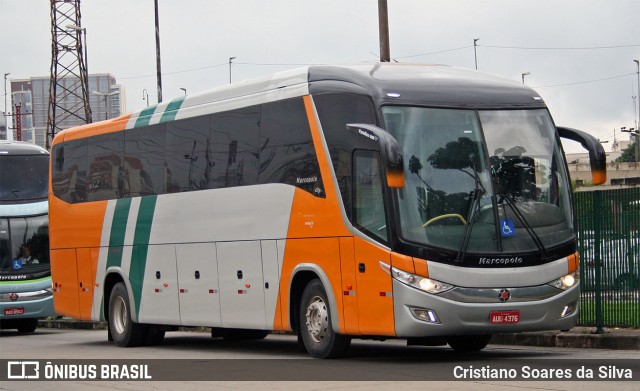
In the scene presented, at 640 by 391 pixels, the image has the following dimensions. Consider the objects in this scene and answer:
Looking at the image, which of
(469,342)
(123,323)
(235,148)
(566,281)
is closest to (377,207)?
(566,281)

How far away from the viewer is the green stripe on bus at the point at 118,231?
21547 millimetres

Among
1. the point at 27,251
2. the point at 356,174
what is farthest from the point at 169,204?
the point at 27,251

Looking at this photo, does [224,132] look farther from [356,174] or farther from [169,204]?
[356,174]

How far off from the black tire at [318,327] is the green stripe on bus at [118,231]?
590cm

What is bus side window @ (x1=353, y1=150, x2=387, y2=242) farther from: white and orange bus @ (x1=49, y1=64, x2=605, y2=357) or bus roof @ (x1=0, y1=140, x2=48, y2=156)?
bus roof @ (x1=0, y1=140, x2=48, y2=156)

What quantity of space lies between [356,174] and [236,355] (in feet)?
13.6

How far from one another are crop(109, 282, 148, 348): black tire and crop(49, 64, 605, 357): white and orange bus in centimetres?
215

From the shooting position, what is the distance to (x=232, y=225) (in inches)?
717

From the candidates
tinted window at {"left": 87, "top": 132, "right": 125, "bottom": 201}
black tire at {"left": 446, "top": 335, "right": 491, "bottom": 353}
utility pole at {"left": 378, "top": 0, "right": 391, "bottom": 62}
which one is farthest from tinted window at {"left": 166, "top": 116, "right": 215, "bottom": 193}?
utility pole at {"left": 378, "top": 0, "right": 391, "bottom": 62}

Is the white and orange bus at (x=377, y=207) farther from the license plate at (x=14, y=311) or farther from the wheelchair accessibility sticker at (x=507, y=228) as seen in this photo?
the license plate at (x=14, y=311)

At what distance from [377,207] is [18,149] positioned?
1820 centimetres

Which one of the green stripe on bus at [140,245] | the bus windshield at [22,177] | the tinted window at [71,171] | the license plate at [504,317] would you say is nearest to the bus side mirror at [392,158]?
the license plate at [504,317]

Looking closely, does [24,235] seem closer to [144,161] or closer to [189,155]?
[144,161]

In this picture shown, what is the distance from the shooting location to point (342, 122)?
616 inches
